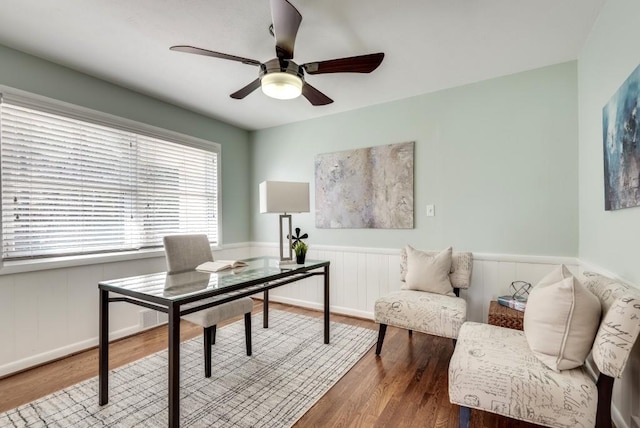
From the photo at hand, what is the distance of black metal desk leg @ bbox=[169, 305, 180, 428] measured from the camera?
1401mm

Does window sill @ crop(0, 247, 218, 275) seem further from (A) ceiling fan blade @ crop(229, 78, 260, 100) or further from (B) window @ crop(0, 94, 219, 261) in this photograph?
(A) ceiling fan blade @ crop(229, 78, 260, 100)

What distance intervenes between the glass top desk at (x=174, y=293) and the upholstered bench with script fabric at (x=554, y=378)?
4.08 feet

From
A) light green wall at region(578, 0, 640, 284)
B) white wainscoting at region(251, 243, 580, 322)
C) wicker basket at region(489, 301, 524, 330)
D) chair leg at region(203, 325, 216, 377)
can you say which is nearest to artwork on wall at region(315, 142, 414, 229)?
white wainscoting at region(251, 243, 580, 322)

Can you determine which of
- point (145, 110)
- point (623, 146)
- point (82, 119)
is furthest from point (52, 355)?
point (623, 146)

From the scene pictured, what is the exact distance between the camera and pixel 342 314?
11.4 ft

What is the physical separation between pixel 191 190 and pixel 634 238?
375 cm

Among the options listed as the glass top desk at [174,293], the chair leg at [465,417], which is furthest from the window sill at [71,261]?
the chair leg at [465,417]

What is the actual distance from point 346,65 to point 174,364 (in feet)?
6.16

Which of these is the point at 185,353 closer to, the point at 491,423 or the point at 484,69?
the point at 491,423

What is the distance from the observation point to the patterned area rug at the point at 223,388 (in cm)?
168

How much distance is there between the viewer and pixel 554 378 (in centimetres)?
127

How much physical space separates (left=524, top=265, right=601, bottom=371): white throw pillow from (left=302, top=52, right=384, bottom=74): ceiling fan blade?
1.51 meters

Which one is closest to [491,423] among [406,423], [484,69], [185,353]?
[406,423]

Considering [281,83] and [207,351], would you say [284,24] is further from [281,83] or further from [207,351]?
[207,351]
